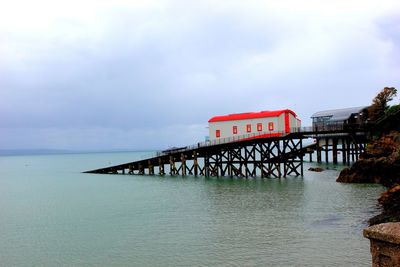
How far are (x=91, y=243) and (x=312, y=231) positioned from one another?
399 inches

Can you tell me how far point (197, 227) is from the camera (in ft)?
70.0

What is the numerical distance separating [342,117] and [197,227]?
144ft

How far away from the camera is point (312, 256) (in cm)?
1545

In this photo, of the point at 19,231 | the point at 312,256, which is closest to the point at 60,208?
the point at 19,231

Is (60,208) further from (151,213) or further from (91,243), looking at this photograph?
(91,243)

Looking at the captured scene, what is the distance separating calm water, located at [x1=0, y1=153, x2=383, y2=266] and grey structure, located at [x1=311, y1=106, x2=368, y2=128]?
2515 cm

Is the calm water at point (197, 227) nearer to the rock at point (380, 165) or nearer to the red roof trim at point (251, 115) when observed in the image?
the rock at point (380, 165)

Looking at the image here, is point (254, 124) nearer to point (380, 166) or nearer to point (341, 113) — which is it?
point (380, 166)

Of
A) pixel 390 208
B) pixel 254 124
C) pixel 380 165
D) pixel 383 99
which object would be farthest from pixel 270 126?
pixel 390 208

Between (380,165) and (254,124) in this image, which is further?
(254,124)

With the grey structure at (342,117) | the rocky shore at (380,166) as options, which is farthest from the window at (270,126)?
the grey structure at (342,117)

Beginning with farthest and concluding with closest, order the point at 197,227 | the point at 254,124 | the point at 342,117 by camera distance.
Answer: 1. the point at 342,117
2. the point at 254,124
3. the point at 197,227

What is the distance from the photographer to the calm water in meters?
16.1

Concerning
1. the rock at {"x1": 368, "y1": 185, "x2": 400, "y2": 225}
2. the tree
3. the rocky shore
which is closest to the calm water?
the rock at {"x1": 368, "y1": 185, "x2": 400, "y2": 225}
